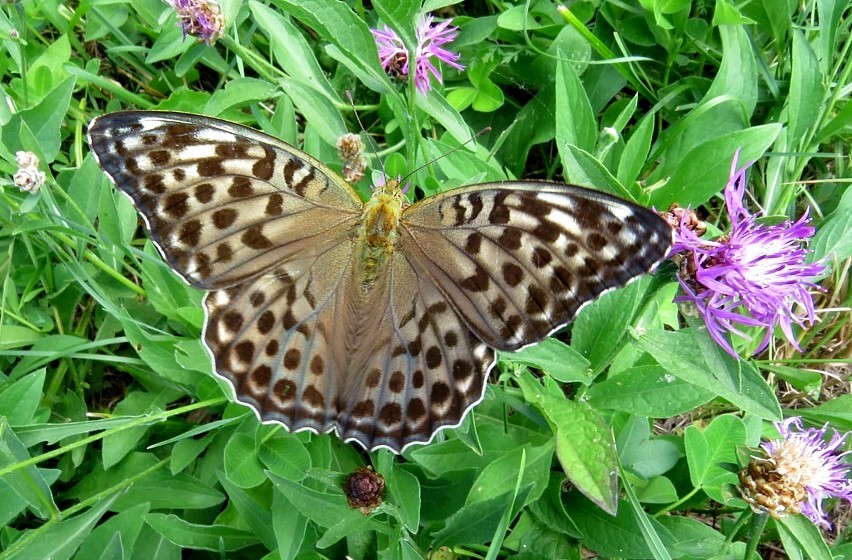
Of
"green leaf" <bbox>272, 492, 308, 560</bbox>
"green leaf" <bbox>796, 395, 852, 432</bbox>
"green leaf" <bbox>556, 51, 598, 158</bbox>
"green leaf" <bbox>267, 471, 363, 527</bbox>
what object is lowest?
"green leaf" <bbox>796, 395, 852, 432</bbox>

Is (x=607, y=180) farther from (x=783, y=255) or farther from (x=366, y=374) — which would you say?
(x=366, y=374)

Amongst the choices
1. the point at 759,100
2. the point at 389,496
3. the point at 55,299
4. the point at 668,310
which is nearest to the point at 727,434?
the point at 668,310

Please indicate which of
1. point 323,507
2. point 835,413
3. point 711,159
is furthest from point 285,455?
point 835,413

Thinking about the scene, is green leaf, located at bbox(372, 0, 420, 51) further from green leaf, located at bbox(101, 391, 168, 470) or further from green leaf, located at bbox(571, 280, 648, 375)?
green leaf, located at bbox(101, 391, 168, 470)

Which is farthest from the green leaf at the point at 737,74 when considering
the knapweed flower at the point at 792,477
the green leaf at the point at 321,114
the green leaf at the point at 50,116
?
the green leaf at the point at 50,116

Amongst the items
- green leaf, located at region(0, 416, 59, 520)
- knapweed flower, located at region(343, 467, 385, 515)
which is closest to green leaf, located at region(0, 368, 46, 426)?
green leaf, located at region(0, 416, 59, 520)

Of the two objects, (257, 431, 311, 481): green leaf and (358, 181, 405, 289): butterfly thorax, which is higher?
(358, 181, 405, 289): butterfly thorax

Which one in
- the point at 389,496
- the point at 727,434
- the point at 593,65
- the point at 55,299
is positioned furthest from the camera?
the point at 593,65
